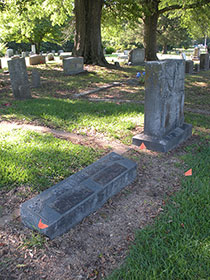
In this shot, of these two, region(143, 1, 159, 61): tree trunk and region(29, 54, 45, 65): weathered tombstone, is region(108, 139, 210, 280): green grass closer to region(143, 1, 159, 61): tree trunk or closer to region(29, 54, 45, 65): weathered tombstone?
region(29, 54, 45, 65): weathered tombstone

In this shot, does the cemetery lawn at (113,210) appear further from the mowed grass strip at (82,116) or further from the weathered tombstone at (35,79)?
the weathered tombstone at (35,79)

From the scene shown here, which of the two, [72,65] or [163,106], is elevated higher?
[72,65]

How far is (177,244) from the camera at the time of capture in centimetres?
246

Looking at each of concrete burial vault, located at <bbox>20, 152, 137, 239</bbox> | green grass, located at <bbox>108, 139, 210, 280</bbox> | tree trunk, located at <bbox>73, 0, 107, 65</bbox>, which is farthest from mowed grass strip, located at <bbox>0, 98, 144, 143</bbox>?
tree trunk, located at <bbox>73, 0, 107, 65</bbox>

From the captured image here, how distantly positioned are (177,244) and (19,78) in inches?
280

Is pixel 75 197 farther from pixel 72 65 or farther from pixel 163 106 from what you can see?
pixel 72 65

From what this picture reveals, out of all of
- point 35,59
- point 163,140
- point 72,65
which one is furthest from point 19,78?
point 35,59

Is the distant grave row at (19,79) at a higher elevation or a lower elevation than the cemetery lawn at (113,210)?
higher

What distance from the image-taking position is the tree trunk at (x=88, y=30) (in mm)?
14062

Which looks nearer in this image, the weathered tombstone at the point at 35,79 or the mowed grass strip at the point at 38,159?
the mowed grass strip at the point at 38,159

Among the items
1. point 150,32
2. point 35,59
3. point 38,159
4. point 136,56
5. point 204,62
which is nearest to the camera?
point 38,159

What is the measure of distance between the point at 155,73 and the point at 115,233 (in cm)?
270

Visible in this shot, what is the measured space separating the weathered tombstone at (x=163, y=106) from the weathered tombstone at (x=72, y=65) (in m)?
8.58

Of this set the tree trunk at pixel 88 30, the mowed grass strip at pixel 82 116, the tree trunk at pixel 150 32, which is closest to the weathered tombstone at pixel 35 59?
the tree trunk at pixel 88 30
